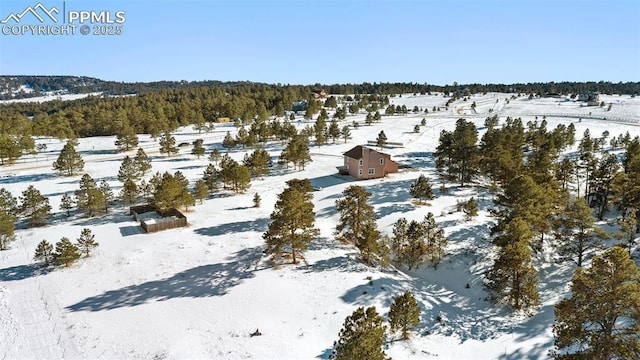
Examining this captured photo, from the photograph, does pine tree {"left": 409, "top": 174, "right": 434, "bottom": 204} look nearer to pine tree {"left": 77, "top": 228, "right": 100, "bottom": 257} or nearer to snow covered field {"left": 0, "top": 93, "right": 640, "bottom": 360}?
snow covered field {"left": 0, "top": 93, "right": 640, "bottom": 360}

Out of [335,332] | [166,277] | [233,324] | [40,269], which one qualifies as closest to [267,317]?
[233,324]

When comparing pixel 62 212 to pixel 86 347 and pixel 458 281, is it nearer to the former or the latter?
pixel 86 347

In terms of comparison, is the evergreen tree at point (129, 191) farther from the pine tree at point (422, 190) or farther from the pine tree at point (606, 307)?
the pine tree at point (606, 307)

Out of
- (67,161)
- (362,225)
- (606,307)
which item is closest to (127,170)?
(67,161)

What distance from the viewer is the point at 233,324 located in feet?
87.0

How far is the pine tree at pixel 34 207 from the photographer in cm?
4181

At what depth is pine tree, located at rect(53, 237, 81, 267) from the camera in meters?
33.4

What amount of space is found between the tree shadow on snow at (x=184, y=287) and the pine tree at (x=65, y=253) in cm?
645

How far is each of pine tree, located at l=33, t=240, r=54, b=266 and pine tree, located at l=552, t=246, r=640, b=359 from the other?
128ft

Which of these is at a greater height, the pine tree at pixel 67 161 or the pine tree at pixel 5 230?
the pine tree at pixel 67 161

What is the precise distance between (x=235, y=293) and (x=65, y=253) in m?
16.0

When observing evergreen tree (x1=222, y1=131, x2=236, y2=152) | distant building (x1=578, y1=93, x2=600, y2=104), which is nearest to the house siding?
evergreen tree (x1=222, y1=131, x2=236, y2=152)

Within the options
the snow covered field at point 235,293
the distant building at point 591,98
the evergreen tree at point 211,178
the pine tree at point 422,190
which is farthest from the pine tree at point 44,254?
the distant building at point 591,98

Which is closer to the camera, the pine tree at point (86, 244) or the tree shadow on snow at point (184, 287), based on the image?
the tree shadow on snow at point (184, 287)
